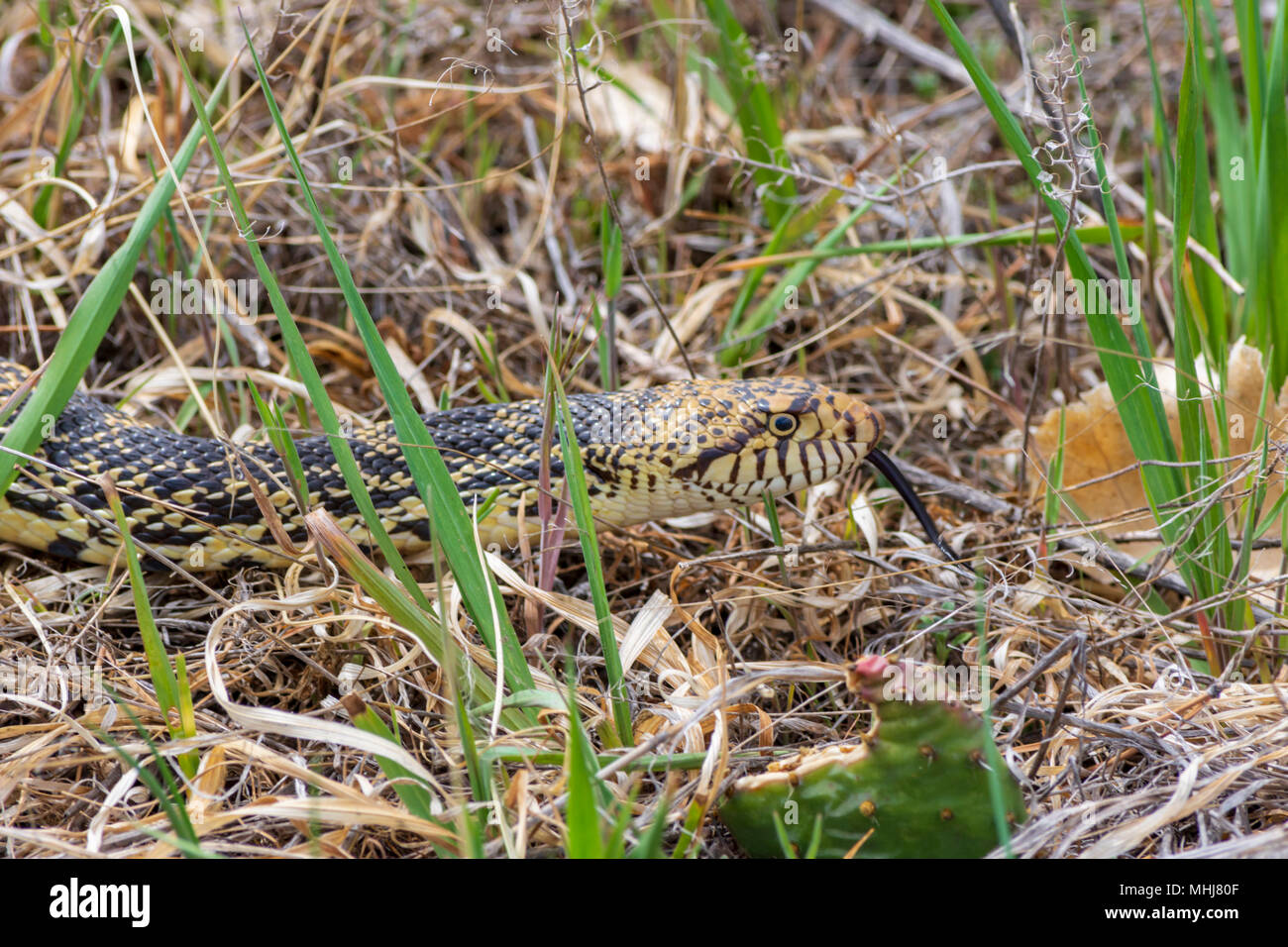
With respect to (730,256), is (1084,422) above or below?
below

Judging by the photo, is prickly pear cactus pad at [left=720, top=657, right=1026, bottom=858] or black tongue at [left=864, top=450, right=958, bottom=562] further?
black tongue at [left=864, top=450, right=958, bottom=562]

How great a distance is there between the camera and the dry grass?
84.2 inches

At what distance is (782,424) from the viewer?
9.85 feet

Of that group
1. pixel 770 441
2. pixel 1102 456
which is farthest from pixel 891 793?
pixel 1102 456

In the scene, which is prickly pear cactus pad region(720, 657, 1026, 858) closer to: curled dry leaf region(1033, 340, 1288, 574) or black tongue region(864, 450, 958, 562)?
black tongue region(864, 450, 958, 562)

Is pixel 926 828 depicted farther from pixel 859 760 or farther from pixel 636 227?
pixel 636 227

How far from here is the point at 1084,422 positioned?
10.6ft

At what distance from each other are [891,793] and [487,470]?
5.27 feet

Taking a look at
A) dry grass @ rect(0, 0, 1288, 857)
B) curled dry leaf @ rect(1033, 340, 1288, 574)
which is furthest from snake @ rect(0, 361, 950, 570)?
curled dry leaf @ rect(1033, 340, 1288, 574)

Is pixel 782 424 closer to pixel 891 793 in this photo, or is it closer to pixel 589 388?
pixel 589 388

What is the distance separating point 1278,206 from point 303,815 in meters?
2.90
